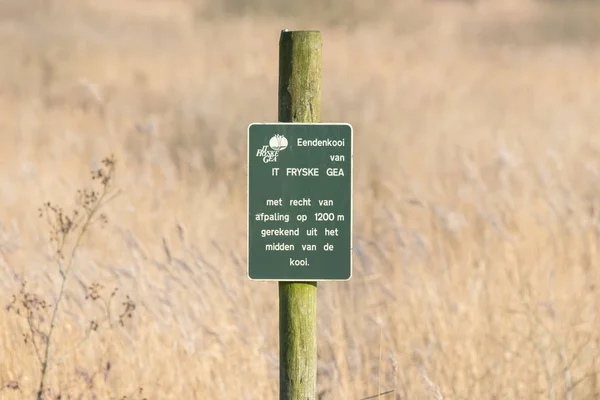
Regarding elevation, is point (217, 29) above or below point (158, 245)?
above

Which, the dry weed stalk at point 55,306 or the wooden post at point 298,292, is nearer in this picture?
the wooden post at point 298,292

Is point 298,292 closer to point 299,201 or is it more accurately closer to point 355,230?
point 299,201

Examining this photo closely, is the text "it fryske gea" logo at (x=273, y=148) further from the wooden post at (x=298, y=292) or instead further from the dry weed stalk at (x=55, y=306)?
the dry weed stalk at (x=55, y=306)

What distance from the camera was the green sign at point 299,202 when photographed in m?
2.80

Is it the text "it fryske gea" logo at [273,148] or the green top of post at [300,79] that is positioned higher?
the green top of post at [300,79]

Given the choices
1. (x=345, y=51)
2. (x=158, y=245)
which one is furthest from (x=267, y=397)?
(x=345, y=51)

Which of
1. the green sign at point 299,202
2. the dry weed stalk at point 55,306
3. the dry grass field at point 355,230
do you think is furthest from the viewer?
the dry grass field at point 355,230

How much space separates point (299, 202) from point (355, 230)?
9.93 feet

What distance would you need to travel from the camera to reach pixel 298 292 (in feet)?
9.48

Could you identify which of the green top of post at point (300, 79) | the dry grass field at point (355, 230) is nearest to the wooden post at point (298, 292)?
the green top of post at point (300, 79)

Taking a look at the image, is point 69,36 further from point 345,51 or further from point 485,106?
point 485,106

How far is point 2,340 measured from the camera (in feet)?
12.8

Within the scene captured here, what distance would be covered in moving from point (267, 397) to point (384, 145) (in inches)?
203

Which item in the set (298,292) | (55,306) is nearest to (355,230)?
(55,306)
